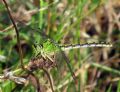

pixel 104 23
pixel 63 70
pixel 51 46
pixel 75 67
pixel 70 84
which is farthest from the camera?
pixel 104 23

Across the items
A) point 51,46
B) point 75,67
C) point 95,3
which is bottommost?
point 75,67

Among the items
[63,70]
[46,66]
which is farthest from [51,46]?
[63,70]

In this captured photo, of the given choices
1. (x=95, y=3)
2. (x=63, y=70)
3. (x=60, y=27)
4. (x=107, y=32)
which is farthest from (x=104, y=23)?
(x=63, y=70)

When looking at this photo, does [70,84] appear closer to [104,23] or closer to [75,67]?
[75,67]

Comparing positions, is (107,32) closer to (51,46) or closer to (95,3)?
(95,3)

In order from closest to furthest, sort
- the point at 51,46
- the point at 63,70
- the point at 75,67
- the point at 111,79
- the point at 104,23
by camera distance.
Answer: the point at 51,46, the point at 63,70, the point at 75,67, the point at 111,79, the point at 104,23

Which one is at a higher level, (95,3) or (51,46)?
(95,3)

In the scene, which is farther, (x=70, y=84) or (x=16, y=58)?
(x=16, y=58)
